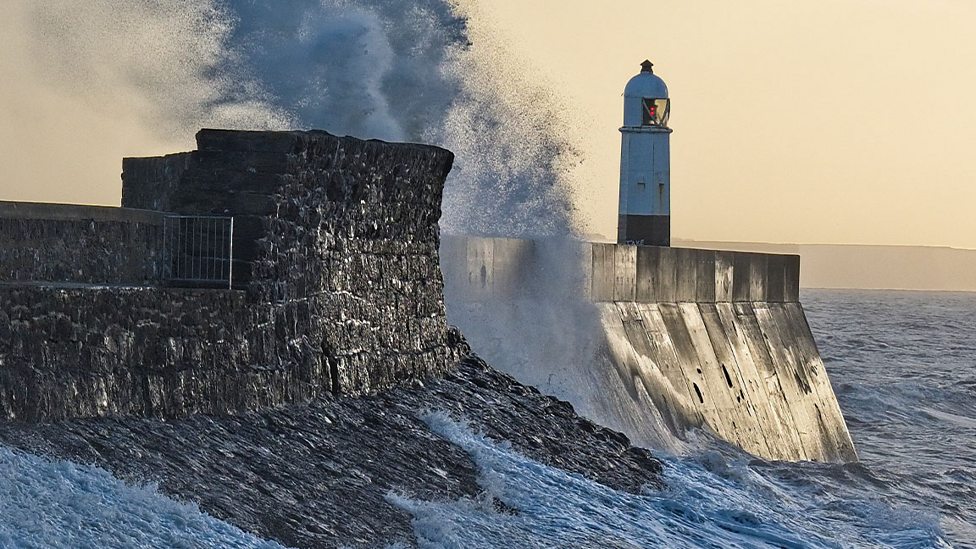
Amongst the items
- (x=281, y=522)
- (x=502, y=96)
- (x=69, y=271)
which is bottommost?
(x=281, y=522)

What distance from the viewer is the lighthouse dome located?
2119 centimetres

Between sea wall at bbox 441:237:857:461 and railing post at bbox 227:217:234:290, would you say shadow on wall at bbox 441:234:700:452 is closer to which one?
sea wall at bbox 441:237:857:461

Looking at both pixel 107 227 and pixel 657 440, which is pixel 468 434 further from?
pixel 657 440

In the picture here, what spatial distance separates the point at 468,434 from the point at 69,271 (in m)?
2.54

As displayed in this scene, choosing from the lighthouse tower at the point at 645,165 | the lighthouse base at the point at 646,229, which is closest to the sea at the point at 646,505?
the lighthouse base at the point at 646,229

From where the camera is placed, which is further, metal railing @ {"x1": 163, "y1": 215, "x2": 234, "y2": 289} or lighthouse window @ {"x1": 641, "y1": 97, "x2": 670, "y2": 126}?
lighthouse window @ {"x1": 641, "y1": 97, "x2": 670, "y2": 126}

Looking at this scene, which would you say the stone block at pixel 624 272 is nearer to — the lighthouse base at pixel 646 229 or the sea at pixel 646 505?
the sea at pixel 646 505

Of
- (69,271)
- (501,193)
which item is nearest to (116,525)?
(69,271)

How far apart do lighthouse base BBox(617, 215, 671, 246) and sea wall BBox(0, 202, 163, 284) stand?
525 inches

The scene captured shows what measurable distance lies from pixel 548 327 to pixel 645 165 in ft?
25.8

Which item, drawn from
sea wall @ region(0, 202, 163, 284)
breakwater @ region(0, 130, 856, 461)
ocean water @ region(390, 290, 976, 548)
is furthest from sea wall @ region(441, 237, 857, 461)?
sea wall @ region(0, 202, 163, 284)

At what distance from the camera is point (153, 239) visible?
7.80m

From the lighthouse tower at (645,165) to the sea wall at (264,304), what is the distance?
1058cm

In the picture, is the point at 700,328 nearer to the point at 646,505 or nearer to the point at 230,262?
the point at 646,505
